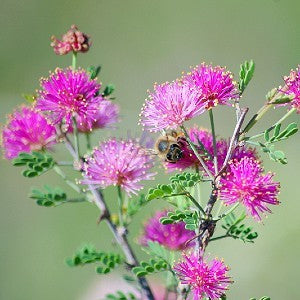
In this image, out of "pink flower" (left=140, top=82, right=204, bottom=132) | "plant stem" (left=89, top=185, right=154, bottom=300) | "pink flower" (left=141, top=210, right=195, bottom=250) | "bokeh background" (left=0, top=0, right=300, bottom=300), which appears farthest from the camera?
"bokeh background" (left=0, top=0, right=300, bottom=300)

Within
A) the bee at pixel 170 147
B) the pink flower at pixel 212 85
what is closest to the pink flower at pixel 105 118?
the bee at pixel 170 147

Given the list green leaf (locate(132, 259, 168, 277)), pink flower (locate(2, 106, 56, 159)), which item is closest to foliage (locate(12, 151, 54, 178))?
pink flower (locate(2, 106, 56, 159))

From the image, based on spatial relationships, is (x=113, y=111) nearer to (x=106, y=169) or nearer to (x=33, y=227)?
(x=106, y=169)

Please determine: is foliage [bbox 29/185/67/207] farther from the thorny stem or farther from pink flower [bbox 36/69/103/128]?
the thorny stem

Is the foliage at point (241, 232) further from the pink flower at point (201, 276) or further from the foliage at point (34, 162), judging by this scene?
the foliage at point (34, 162)

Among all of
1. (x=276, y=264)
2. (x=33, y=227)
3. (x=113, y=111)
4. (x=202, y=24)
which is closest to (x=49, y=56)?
(x=202, y=24)

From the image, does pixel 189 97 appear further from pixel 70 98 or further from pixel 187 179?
pixel 70 98
